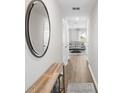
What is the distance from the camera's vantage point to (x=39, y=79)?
7.20ft

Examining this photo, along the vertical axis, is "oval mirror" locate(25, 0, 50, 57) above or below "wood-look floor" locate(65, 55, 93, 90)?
above

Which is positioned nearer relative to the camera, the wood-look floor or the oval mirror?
the oval mirror

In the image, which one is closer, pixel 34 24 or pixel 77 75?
pixel 34 24

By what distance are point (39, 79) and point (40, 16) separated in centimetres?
92

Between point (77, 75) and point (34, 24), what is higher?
point (34, 24)

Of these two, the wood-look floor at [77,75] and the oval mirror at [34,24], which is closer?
the oval mirror at [34,24]

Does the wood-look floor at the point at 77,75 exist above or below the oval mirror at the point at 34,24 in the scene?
below
